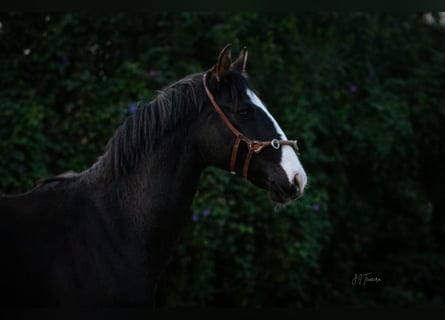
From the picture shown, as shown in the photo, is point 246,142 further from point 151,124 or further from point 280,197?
point 151,124

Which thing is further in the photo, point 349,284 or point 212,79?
point 349,284

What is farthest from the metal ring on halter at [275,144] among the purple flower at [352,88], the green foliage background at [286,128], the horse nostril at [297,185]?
the purple flower at [352,88]

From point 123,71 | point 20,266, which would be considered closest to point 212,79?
point 20,266

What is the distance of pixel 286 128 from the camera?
482 cm

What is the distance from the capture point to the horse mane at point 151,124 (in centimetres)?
253

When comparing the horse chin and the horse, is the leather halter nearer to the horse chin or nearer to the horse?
the horse

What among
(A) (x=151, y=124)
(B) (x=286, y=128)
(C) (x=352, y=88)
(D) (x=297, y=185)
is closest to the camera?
(D) (x=297, y=185)

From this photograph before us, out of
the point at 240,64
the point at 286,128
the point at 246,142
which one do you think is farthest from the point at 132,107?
the point at 246,142

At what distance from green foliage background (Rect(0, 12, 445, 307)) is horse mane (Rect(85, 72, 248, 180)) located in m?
1.68

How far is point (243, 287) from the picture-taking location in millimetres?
4723

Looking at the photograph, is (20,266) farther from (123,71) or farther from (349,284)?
(349,284)

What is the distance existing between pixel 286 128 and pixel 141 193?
97.3 inches

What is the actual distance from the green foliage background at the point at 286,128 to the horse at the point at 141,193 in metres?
1.64

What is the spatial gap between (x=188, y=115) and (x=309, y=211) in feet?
7.91
